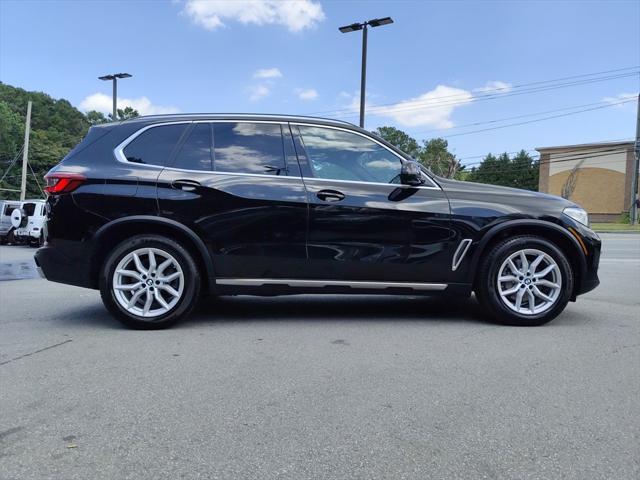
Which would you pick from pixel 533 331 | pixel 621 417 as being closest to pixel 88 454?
pixel 621 417

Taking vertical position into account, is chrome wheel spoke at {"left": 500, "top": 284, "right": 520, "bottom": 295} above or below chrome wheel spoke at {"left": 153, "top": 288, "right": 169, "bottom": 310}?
above

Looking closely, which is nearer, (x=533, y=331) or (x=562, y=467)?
(x=562, y=467)

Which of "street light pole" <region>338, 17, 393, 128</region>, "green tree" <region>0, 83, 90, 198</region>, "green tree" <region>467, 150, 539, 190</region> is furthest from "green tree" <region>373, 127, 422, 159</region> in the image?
"street light pole" <region>338, 17, 393, 128</region>

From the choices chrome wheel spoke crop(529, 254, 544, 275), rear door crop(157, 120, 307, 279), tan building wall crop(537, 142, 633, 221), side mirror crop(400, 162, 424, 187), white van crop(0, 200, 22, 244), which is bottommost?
white van crop(0, 200, 22, 244)

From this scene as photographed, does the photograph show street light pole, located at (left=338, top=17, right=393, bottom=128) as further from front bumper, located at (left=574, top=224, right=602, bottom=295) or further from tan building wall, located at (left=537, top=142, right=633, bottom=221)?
tan building wall, located at (left=537, top=142, right=633, bottom=221)

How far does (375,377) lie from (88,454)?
1.73 meters

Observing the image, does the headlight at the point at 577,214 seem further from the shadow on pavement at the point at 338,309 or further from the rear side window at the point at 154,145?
the rear side window at the point at 154,145

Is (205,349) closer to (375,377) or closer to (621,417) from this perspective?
(375,377)

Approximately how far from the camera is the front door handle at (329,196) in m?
4.47

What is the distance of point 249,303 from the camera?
18.8ft

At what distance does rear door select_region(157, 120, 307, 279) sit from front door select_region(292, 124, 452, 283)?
160 mm

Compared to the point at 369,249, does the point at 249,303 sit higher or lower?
lower

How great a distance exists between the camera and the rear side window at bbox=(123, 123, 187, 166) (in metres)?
4.50

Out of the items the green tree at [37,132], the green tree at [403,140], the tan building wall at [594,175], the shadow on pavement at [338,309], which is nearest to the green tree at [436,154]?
the green tree at [403,140]
